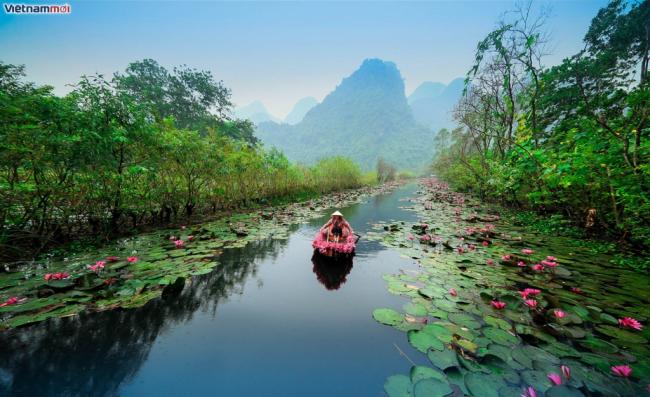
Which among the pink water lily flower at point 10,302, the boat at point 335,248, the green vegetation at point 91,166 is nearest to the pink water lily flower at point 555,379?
the boat at point 335,248

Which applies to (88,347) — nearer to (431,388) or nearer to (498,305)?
(431,388)

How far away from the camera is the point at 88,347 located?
254 centimetres

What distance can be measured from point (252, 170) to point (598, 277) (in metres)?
12.2

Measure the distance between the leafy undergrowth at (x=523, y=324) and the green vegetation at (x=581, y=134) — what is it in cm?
153

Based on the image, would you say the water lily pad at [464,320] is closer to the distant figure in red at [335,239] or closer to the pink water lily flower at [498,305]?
the pink water lily flower at [498,305]

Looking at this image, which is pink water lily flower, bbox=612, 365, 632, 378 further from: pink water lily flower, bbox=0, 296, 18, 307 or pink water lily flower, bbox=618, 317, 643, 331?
pink water lily flower, bbox=0, 296, 18, 307

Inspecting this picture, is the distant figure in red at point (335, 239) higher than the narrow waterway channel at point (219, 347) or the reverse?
higher

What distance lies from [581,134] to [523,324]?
420cm

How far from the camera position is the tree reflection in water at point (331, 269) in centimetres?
452

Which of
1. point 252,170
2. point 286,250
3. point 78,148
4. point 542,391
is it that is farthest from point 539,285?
point 252,170

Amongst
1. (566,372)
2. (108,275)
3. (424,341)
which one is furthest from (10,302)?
(566,372)

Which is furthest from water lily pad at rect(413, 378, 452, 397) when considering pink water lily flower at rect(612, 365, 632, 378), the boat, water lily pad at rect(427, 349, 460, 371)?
the boat

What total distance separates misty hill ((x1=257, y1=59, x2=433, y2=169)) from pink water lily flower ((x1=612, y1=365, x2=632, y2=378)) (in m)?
73.8

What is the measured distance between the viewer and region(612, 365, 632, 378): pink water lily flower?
6.63 feet
